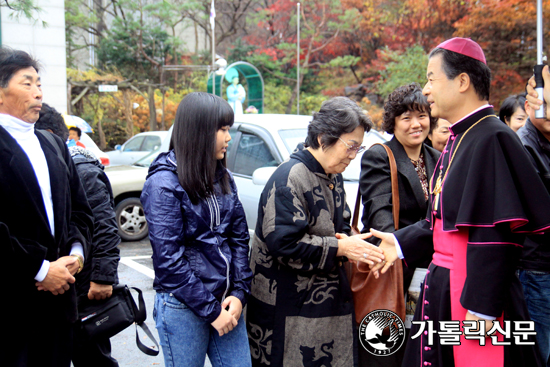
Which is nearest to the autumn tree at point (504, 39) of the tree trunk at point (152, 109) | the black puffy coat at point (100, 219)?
the black puffy coat at point (100, 219)

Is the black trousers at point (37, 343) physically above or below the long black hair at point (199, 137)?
below

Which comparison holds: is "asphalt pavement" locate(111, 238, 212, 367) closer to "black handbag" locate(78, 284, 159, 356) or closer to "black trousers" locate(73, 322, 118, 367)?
"black trousers" locate(73, 322, 118, 367)

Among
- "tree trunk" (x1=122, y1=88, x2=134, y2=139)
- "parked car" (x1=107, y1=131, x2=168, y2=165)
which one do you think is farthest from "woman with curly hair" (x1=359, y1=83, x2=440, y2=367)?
"tree trunk" (x1=122, y1=88, x2=134, y2=139)

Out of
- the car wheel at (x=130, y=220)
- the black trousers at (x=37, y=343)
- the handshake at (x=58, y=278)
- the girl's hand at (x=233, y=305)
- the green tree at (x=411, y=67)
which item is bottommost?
the car wheel at (x=130, y=220)

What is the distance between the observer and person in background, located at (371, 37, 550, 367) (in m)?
1.93

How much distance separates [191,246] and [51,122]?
1472 mm

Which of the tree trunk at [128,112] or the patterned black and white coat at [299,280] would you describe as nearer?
the patterned black and white coat at [299,280]

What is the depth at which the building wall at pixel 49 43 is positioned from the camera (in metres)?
15.4

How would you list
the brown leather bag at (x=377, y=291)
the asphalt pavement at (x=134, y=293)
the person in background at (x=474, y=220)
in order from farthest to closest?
1. the asphalt pavement at (x=134, y=293)
2. the brown leather bag at (x=377, y=291)
3. the person in background at (x=474, y=220)

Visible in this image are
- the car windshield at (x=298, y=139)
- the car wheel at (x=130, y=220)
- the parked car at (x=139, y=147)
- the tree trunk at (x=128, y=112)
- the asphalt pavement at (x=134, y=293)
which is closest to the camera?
the asphalt pavement at (x=134, y=293)

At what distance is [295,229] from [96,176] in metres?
1.48

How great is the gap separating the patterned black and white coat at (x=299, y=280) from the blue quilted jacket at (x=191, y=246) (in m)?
0.17

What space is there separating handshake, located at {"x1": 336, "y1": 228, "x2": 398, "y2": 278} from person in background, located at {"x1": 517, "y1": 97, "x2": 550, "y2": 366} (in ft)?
2.99

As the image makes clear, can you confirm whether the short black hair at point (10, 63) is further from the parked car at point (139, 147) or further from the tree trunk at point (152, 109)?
the tree trunk at point (152, 109)
